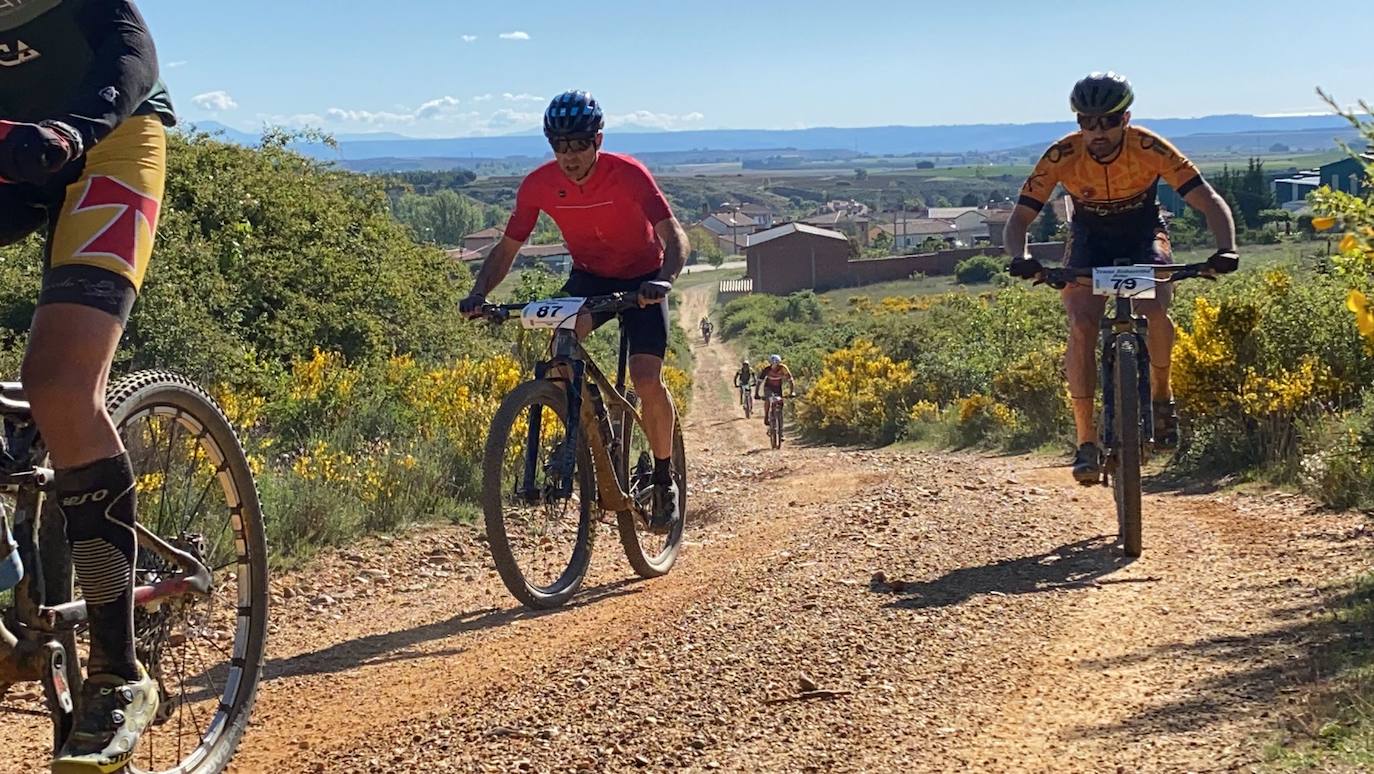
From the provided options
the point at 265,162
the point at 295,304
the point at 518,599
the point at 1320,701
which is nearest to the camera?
the point at 1320,701

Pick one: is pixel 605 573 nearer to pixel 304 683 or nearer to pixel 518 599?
pixel 518 599

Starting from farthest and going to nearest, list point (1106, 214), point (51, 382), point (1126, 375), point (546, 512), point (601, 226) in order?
point (1106, 214) < point (1126, 375) < point (601, 226) < point (546, 512) < point (51, 382)

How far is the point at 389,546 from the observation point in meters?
7.62

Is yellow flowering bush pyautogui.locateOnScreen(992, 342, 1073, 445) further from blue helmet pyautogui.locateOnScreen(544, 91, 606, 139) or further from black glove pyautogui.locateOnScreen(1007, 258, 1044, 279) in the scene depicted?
blue helmet pyautogui.locateOnScreen(544, 91, 606, 139)

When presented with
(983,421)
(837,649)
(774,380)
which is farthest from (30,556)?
(774,380)

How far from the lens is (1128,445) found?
22.8 ft

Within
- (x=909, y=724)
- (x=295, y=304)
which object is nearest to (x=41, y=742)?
(x=909, y=724)

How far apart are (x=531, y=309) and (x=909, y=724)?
2.85 meters

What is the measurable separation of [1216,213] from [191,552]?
5.61m

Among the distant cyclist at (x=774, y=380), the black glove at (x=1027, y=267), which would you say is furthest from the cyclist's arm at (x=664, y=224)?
the distant cyclist at (x=774, y=380)

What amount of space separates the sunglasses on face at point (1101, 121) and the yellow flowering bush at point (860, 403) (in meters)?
14.1

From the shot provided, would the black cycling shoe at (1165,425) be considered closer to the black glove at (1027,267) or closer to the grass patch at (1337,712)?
the black glove at (1027,267)

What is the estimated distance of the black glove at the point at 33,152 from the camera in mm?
2852

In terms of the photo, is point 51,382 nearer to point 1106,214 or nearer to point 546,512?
→ point 546,512
